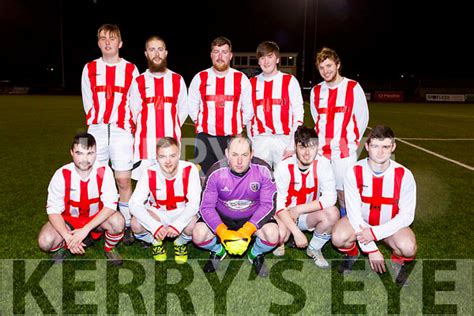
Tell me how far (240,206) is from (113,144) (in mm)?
1305

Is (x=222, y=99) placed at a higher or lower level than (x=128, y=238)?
higher

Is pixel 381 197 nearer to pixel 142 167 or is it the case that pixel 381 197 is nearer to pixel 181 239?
pixel 181 239

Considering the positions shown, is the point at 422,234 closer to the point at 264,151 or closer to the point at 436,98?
the point at 264,151

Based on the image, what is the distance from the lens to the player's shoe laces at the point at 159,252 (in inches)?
122

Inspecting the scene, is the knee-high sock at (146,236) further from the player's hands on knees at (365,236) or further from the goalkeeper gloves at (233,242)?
the player's hands on knees at (365,236)

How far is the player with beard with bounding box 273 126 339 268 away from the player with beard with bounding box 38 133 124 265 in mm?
1224

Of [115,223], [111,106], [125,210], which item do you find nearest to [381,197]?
[115,223]

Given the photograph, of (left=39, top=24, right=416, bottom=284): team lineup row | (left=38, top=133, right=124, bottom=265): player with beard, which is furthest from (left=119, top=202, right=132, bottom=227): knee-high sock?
(left=38, top=133, right=124, bottom=265): player with beard

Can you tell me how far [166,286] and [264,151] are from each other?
1.59 metres

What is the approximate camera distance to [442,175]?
596 centimetres

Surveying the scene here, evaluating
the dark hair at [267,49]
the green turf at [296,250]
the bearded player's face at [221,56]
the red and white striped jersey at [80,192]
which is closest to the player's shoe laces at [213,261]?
the green turf at [296,250]

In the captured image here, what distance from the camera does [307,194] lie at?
3293 millimetres

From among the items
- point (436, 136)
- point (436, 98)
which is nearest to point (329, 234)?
point (436, 136)

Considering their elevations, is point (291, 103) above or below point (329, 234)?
→ above
